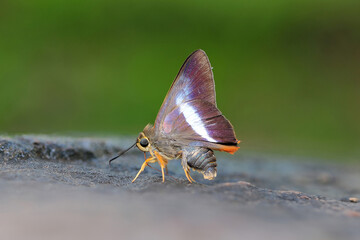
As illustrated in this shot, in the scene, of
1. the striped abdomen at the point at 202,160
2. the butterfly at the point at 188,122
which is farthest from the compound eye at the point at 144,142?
the striped abdomen at the point at 202,160

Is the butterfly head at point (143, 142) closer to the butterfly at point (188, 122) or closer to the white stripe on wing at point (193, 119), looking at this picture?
the butterfly at point (188, 122)

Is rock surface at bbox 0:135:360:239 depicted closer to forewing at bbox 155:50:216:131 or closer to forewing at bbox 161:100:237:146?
forewing at bbox 161:100:237:146

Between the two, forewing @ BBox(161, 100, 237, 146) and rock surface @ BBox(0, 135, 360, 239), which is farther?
forewing @ BBox(161, 100, 237, 146)

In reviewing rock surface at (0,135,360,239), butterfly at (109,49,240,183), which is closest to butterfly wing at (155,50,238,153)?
butterfly at (109,49,240,183)

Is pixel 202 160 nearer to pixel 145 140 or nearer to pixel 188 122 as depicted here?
pixel 188 122

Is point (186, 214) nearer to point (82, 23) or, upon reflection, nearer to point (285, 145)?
point (82, 23)

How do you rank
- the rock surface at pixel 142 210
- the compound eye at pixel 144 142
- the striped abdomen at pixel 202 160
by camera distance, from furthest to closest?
the compound eye at pixel 144 142 < the striped abdomen at pixel 202 160 < the rock surface at pixel 142 210

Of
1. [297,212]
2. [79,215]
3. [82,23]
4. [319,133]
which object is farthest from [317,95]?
[79,215]

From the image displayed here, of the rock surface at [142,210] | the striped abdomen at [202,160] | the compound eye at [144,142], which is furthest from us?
the compound eye at [144,142]
